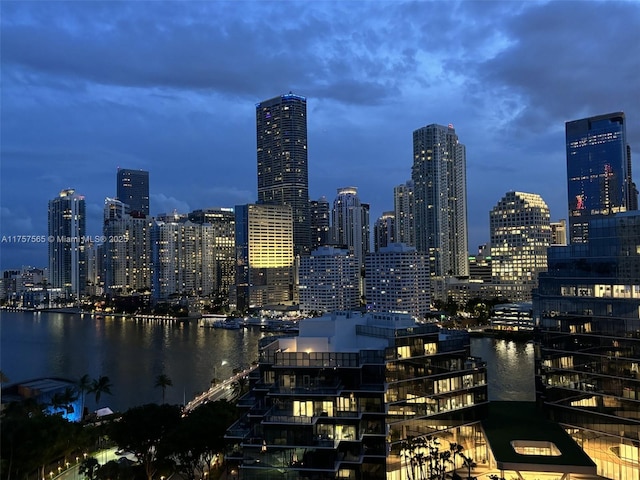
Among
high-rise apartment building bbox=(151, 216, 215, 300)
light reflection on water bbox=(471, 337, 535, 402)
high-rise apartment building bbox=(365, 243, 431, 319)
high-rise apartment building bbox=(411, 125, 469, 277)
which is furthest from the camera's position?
high-rise apartment building bbox=(151, 216, 215, 300)

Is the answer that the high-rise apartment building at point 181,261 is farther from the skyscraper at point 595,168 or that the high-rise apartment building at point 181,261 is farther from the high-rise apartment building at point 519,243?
the skyscraper at point 595,168

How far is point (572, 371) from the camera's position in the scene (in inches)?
810

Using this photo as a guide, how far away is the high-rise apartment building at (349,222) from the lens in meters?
158

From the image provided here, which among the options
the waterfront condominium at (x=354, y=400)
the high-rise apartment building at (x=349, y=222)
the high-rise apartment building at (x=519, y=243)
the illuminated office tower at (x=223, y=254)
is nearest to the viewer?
the waterfront condominium at (x=354, y=400)

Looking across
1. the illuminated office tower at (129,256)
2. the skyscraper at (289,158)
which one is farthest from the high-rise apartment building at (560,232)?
the illuminated office tower at (129,256)

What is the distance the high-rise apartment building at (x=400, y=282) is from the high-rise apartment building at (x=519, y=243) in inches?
766

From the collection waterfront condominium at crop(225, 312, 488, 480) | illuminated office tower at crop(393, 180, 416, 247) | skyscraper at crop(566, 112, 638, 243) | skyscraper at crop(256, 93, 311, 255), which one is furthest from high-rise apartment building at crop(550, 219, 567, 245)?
waterfront condominium at crop(225, 312, 488, 480)

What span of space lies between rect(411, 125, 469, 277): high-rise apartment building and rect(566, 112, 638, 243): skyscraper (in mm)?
25417

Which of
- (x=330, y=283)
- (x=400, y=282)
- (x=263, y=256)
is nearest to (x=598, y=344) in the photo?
(x=400, y=282)

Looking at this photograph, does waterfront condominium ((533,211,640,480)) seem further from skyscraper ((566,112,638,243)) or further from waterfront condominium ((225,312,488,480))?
skyscraper ((566,112,638,243))

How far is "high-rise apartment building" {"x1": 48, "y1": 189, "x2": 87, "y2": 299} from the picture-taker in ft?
432

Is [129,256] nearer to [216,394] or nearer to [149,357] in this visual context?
[149,357]

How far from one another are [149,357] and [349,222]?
11216 cm

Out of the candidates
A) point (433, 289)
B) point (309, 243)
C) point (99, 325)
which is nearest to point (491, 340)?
point (433, 289)
